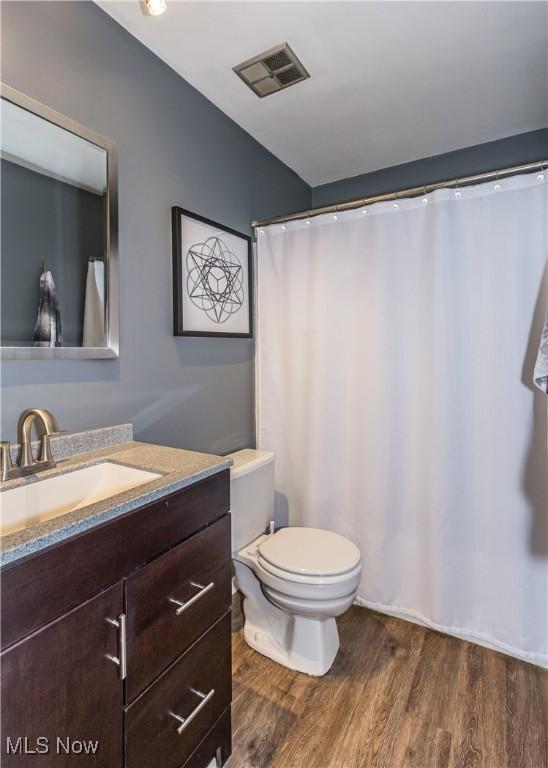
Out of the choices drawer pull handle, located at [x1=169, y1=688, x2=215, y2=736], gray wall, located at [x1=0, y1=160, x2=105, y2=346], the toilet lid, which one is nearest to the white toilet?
the toilet lid

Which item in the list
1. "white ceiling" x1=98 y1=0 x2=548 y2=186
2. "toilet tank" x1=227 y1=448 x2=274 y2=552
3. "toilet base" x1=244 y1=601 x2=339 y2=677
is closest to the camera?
"white ceiling" x1=98 y1=0 x2=548 y2=186

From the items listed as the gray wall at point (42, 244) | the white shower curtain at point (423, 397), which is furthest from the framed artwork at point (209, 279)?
the gray wall at point (42, 244)

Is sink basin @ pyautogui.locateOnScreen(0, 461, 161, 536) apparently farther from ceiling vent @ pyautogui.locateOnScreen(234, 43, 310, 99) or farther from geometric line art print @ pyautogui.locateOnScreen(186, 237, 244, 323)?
ceiling vent @ pyautogui.locateOnScreen(234, 43, 310, 99)

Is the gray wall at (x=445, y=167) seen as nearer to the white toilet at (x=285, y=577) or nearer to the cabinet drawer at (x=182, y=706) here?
the white toilet at (x=285, y=577)

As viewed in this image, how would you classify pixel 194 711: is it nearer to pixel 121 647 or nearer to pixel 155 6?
pixel 121 647

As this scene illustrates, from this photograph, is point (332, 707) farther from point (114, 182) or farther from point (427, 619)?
point (114, 182)

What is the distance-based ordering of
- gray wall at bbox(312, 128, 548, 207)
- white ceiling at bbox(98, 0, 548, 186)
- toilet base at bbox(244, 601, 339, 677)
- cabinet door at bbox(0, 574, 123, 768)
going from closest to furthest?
1. cabinet door at bbox(0, 574, 123, 768)
2. white ceiling at bbox(98, 0, 548, 186)
3. toilet base at bbox(244, 601, 339, 677)
4. gray wall at bbox(312, 128, 548, 207)

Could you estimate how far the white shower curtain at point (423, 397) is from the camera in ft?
5.19

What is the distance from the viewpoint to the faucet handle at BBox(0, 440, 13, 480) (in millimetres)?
1007

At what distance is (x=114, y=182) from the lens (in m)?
1.36


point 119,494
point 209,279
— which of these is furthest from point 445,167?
point 119,494

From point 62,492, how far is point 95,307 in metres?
0.60

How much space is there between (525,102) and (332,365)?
59.9 inches

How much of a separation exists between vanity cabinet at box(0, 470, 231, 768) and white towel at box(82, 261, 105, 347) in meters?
0.63
